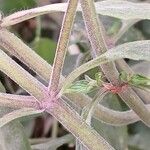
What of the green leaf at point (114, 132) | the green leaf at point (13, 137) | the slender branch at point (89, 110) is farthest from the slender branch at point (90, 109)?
the green leaf at point (114, 132)

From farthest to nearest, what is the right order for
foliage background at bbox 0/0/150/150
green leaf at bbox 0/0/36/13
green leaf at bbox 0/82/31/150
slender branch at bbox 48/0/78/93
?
green leaf at bbox 0/0/36/13
foliage background at bbox 0/0/150/150
green leaf at bbox 0/82/31/150
slender branch at bbox 48/0/78/93

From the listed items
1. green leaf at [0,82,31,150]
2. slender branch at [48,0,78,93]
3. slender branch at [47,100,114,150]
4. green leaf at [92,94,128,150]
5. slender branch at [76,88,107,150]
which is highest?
green leaf at [92,94,128,150]

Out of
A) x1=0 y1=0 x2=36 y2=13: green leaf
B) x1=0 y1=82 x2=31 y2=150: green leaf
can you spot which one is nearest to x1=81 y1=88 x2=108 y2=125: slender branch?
x1=0 y1=82 x2=31 y2=150: green leaf

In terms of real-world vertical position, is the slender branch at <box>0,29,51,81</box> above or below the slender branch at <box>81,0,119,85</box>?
above

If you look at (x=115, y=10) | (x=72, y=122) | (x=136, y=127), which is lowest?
(x=72, y=122)

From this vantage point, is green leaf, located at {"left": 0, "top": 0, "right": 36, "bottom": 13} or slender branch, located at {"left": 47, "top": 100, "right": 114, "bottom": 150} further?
green leaf, located at {"left": 0, "top": 0, "right": 36, "bottom": 13}

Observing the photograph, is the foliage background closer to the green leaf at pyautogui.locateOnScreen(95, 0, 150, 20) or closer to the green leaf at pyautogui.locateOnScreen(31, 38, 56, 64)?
the green leaf at pyautogui.locateOnScreen(31, 38, 56, 64)

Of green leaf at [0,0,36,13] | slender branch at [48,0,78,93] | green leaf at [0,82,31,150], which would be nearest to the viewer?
slender branch at [48,0,78,93]

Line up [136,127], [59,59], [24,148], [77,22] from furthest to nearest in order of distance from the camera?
[136,127] < [77,22] < [24,148] < [59,59]

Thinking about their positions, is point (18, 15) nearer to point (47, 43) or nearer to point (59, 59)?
point (59, 59)

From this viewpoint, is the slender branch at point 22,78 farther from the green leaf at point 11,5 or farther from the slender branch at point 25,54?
the green leaf at point 11,5

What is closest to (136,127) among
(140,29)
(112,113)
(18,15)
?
(140,29)
